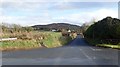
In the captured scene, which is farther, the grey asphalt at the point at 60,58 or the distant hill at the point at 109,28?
the distant hill at the point at 109,28

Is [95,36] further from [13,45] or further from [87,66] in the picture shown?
[87,66]

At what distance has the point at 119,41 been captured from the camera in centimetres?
6981

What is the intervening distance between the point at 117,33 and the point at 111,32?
2.96m

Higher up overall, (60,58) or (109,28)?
(60,58)

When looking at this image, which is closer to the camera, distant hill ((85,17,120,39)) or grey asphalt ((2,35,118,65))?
grey asphalt ((2,35,118,65))

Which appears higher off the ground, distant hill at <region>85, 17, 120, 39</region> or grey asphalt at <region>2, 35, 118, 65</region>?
grey asphalt at <region>2, 35, 118, 65</region>

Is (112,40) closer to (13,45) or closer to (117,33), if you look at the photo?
(117,33)

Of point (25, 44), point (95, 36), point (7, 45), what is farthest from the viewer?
point (95, 36)

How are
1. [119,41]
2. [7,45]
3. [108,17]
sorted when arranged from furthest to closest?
1. [108,17]
2. [119,41]
3. [7,45]

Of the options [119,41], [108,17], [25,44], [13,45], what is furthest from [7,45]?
[108,17]

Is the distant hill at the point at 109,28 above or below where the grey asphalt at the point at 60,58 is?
below

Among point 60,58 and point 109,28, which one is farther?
point 109,28

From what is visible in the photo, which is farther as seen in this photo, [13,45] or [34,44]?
[34,44]

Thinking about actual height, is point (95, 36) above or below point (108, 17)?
below
